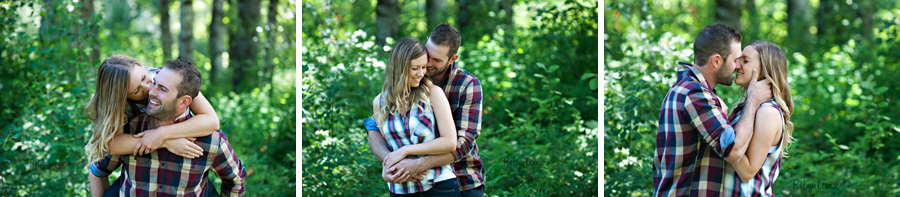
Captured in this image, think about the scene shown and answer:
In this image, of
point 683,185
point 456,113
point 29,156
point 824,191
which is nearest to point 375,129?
point 456,113

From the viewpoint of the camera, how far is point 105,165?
2.57 meters

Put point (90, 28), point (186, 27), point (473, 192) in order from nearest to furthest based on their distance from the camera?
point (473, 192) < point (90, 28) < point (186, 27)

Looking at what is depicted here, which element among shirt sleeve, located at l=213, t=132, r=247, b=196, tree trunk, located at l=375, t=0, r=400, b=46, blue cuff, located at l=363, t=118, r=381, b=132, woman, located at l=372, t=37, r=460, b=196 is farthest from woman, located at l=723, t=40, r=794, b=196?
tree trunk, located at l=375, t=0, r=400, b=46

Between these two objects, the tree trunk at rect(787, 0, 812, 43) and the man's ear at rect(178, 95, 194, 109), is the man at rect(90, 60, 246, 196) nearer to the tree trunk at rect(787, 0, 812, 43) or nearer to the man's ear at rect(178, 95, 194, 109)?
the man's ear at rect(178, 95, 194, 109)

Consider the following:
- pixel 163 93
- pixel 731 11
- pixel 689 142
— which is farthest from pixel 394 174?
pixel 731 11

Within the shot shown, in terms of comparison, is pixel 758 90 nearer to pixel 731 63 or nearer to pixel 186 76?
pixel 731 63

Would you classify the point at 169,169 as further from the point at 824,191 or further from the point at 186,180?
the point at 824,191

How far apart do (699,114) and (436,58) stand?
3.46ft

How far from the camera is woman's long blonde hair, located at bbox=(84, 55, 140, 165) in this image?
2338 mm

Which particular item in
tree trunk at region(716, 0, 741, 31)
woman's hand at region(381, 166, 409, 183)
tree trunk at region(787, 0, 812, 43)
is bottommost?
woman's hand at region(381, 166, 409, 183)

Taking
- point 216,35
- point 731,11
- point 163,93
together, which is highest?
point 216,35

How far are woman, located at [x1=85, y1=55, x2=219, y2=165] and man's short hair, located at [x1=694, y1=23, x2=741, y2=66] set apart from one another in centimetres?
197

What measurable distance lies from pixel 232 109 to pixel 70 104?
125 inches

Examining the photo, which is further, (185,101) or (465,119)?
(465,119)
